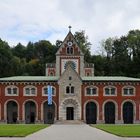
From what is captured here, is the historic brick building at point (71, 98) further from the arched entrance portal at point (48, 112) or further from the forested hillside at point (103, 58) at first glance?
the forested hillside at point (103, 58)

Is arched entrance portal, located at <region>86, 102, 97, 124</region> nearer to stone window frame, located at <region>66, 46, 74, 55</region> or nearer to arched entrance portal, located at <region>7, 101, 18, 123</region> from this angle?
arched entrance portal, located at <region>7, 101, 18, 123</region>

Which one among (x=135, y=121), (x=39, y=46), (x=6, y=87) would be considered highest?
(x=39, y=46)

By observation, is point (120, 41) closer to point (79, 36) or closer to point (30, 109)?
point (79, 36)

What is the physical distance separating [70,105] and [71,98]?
1.46m

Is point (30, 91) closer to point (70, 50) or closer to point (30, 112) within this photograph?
point (30, 112)

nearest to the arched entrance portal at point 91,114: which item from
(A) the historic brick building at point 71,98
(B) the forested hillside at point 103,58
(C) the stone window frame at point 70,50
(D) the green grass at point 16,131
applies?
(A) the historic brick building at point 71,98

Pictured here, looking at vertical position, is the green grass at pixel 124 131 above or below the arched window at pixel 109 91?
below

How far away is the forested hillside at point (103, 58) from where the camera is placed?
131 meters

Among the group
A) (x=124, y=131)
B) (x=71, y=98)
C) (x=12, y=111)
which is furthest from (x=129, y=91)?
(x=124, y=131)

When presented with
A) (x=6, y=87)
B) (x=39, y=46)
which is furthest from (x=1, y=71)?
(x=6, y=87)

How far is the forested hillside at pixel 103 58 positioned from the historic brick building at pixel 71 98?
3638 cm

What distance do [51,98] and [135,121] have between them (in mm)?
17468

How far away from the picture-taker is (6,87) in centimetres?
8838

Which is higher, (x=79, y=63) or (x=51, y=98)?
(x=79, y=63)
